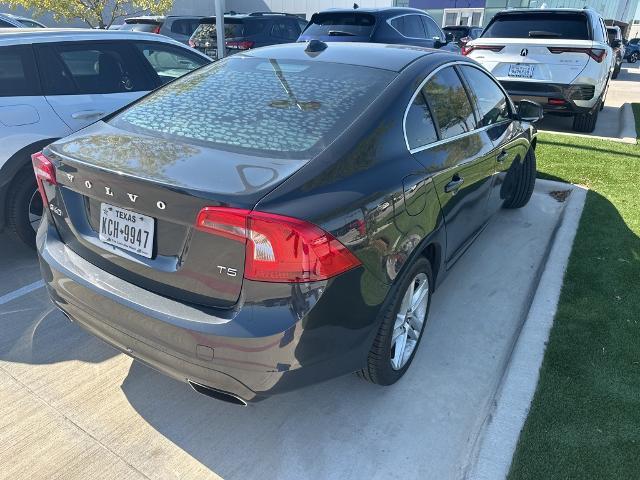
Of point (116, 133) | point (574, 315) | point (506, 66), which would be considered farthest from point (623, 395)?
point (506, 66)

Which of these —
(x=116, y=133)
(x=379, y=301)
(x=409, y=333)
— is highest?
(x=116, y=133)

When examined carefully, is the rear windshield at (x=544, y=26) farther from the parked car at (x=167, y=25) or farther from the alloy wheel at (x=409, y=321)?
the parked car at (x=167, y=25)

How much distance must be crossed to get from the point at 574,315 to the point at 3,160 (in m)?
3.97

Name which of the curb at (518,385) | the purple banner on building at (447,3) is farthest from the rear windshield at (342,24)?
the purple banner on building at (447,3)

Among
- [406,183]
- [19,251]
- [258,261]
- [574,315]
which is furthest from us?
[19,251]

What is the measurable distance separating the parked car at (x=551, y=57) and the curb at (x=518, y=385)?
4551 millimetres

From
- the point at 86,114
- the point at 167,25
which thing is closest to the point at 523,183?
the point at 86,114

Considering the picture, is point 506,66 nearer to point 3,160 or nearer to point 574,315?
point 574,315

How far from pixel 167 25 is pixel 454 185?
15.1 metres

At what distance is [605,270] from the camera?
12.7ft

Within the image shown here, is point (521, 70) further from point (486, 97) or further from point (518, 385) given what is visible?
point (518, 385)

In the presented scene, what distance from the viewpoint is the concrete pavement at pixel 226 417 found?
7.45ft

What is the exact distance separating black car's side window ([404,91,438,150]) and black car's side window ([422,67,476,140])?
81 mm

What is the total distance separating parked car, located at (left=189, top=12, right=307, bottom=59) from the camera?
1287 cm
